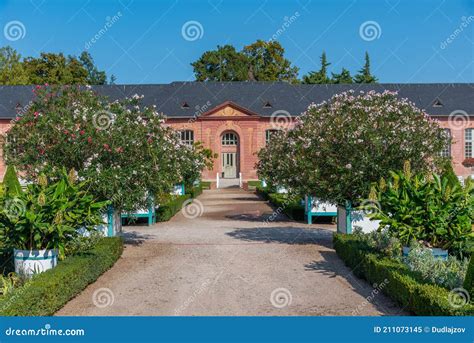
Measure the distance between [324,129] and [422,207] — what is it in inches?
215

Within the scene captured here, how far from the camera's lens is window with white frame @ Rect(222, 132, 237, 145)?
63.7m

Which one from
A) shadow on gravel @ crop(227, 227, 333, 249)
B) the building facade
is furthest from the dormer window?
shadow on gravel @ crop(227, 227, 333, 249)

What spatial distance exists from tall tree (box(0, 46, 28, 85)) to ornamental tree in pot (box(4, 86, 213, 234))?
58503 mm

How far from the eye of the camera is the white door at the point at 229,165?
63969 millimetres

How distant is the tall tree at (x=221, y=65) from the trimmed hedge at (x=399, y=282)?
66.5 m

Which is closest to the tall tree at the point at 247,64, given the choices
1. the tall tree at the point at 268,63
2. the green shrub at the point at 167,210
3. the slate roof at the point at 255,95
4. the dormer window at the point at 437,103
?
the tall tree at the point at 268,63

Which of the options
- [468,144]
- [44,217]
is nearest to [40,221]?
[44,217]

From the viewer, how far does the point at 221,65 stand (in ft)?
265

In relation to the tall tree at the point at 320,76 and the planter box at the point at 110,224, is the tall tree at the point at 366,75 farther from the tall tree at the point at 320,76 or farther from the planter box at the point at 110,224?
the planter box at the point at 110,224

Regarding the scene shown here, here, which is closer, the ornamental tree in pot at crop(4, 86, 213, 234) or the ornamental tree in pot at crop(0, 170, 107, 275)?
the ornamental tree in pot at crop(0, 170, 107, 275)

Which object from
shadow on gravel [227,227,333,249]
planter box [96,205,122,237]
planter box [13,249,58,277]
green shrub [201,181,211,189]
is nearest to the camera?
planter box [13,249,58,277]

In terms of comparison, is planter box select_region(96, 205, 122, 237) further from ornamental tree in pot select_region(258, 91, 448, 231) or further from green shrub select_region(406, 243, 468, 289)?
green shrub select_region(406, 243, 468, 289)

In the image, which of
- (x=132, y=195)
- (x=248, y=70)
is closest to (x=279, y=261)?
(x=132, y=195)

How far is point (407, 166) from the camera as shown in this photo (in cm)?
1306
